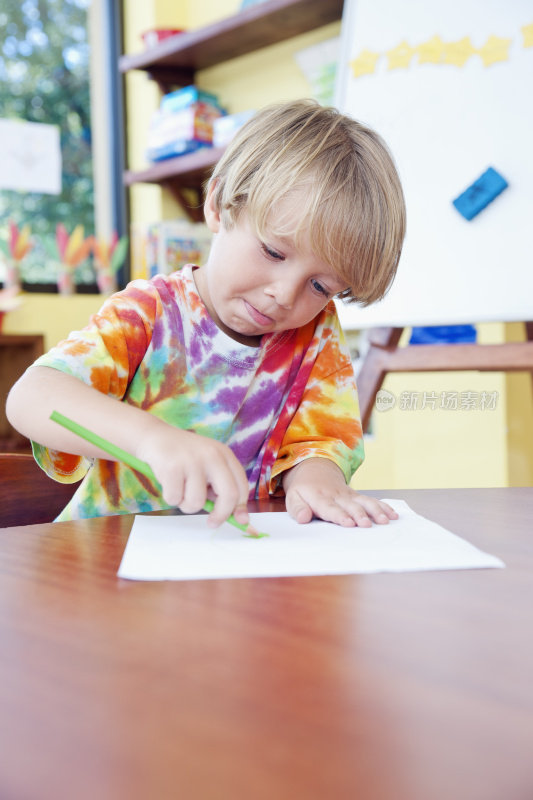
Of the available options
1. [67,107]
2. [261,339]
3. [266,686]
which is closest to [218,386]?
[261,339]

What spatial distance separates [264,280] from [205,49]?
5.85 ft

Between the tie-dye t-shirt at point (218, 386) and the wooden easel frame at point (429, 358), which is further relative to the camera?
the wooden easel frame at point (429, 358)

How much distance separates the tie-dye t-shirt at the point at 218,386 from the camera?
0.76 meters

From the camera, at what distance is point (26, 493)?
2.44 ft

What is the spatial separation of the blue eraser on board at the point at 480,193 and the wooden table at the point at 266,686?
1.01 m

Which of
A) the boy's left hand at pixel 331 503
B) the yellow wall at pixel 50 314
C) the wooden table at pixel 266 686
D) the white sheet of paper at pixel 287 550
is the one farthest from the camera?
the yellow wall at pixel 50 314

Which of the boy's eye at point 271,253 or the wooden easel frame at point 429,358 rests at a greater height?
the boy's eye at point 271,253

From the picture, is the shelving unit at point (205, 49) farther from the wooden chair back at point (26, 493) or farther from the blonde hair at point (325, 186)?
the wooden chair back at point (26, 493)

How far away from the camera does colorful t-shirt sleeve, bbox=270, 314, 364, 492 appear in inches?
29.7

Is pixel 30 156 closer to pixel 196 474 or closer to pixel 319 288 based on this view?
pixel 319 288

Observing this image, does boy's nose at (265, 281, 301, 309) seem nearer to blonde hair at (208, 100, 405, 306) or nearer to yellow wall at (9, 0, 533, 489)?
blonde hair at (208, 100, 405, 306)

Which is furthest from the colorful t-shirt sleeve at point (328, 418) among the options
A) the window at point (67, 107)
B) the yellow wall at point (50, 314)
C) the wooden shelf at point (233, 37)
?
the window at point (67, 107)

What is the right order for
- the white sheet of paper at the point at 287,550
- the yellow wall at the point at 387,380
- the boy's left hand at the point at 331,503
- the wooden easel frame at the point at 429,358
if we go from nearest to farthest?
the white sheet of paper at the point at 287,550, the boy's left hand at the point at 331,503, the wooden easel frame at the point at 429,358, the yellow wall at the point at 387,380

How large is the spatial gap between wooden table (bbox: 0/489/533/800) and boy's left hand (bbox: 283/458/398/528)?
15cm
